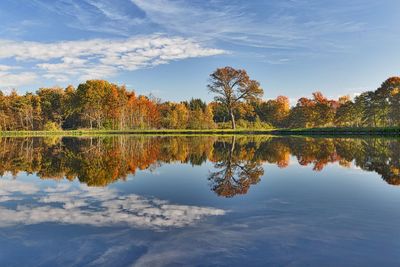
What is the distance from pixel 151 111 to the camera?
79938 millimetres

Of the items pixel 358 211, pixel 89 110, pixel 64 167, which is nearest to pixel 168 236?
pixel 358 211

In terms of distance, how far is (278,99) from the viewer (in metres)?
88.7

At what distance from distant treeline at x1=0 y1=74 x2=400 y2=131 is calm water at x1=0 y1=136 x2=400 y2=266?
54.4m

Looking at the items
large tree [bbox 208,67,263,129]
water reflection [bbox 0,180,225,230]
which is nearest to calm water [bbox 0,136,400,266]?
water reflection [bbox 0,180,225,230]

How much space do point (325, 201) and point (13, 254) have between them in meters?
5.75

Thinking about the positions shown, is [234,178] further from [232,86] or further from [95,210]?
[232,86]

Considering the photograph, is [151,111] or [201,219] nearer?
[201,219]

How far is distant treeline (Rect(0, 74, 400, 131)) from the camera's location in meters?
63.3

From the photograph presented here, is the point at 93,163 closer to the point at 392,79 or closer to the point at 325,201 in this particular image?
the point at 325,201

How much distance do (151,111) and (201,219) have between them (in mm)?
75095

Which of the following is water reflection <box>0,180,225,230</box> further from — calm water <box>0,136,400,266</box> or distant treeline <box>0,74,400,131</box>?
distant treeline <box>0,74,400,131</box>

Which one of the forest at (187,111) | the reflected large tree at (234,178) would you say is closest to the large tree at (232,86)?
the forest at (187,111)

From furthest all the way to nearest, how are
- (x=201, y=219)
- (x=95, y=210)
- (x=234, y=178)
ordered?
(x=234, y=178), (x=95, y=210), (x=201, y=219)

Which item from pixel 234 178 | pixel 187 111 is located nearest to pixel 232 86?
pixel 187 111
